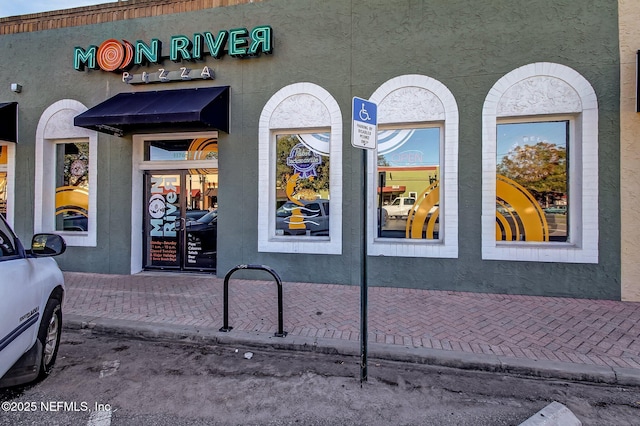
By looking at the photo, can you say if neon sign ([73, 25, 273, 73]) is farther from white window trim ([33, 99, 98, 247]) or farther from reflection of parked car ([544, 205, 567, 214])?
reflection of parked car ([544, 205, 567, 214])

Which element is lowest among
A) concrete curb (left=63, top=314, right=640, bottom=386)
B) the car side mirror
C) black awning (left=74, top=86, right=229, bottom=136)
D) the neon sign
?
concrete curb (left=63, top=314, right=640, bottom=386)

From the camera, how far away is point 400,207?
709cm

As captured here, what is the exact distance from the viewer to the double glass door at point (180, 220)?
8.15m

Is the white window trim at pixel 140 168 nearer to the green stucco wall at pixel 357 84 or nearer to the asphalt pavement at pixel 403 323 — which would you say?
the green stucco wall at pixel 357 84

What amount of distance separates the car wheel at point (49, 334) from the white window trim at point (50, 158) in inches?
198

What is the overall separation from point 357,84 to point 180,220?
495cm

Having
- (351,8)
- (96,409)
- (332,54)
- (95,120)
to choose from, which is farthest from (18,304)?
(351,8)

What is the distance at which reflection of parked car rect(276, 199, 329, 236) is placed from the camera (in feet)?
24.2

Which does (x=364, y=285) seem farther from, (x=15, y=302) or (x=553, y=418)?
(x=15, y=302)

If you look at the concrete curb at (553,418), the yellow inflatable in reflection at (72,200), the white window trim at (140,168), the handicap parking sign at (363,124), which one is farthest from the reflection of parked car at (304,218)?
the concrete curb at (553,418)

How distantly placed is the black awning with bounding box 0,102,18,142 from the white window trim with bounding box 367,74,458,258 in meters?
8.34

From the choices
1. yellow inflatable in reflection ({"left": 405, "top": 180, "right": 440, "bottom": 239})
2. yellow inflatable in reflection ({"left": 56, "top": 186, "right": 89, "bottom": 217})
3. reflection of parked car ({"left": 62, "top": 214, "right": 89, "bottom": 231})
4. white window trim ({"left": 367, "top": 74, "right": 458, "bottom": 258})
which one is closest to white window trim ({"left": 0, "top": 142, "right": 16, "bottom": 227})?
yellow inflatable in reflection ({"left": 56, "top": 186, "right": 89, "bottom": 217})

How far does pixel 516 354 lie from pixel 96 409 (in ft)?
13.8

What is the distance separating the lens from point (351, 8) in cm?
696
